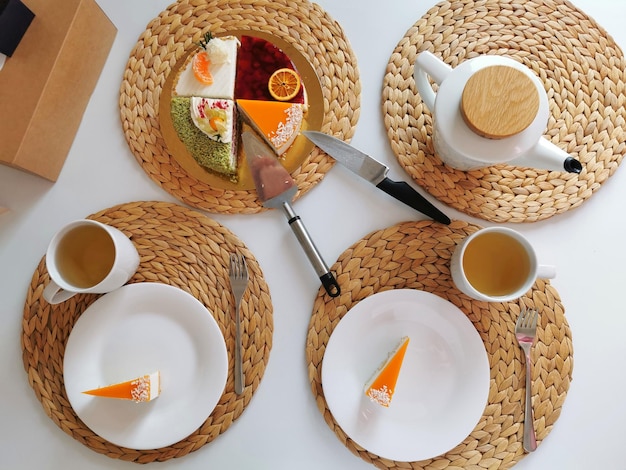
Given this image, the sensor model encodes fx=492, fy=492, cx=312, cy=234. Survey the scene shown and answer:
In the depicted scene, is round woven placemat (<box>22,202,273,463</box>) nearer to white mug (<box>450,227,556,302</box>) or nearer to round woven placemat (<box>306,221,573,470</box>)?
round woven placemat (<box>306,221,573,470</box>)

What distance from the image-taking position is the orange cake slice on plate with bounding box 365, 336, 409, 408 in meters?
0.87

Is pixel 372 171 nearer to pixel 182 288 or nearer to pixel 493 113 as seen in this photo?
pixel 493 113

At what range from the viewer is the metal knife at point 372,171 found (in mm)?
964

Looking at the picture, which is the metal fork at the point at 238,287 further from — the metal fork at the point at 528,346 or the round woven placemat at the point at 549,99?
the metal fork at the point at 528,346

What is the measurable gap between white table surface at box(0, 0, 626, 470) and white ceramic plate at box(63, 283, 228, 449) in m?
0.10

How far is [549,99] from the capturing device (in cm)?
99

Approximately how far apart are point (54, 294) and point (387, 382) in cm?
61

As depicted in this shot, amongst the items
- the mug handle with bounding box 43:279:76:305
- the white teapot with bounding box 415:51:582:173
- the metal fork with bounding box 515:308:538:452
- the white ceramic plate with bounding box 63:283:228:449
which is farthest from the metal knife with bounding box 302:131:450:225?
the mug handle with bounding box 43:279:76:305

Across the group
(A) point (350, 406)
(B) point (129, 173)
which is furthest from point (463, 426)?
(B) point (129, 173)

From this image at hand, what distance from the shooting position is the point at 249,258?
981 mm

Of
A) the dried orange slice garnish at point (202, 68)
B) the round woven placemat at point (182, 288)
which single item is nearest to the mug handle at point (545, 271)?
the round woven placemat at point (182, 288)

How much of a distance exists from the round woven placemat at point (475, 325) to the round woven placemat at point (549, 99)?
0.31 feet

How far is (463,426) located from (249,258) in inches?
20.1

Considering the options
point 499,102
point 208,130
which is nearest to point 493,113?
point 499,102
